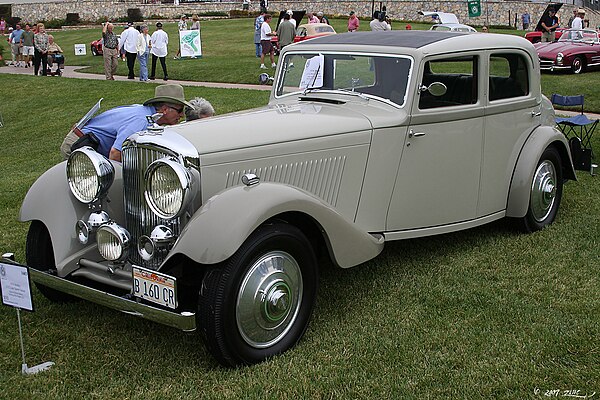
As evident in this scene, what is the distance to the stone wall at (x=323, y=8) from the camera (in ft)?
153

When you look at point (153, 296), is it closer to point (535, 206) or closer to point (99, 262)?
point (99, 262)

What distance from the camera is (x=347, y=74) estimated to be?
5309 millimetres

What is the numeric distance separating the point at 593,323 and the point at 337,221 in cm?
171

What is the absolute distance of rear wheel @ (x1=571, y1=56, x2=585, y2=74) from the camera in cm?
1761

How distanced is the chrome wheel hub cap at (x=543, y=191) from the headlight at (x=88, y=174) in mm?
3616

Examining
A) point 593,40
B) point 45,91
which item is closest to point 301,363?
point 45,91

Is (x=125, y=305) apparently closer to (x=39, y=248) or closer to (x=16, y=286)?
(x=16, y=286)

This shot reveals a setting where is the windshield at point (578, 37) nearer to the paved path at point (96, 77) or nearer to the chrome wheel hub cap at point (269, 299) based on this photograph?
the paved path at point (96, 77)

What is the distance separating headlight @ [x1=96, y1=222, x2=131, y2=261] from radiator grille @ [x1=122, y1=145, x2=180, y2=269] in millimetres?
121

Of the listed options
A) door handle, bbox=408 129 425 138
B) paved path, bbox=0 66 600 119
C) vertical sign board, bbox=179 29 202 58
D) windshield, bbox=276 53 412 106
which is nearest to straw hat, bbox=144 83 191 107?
windshield, bbox=276 53 412 106

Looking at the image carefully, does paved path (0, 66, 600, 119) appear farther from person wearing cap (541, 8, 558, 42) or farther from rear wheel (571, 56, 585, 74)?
person wearing cap (541, 8, 558, 42)

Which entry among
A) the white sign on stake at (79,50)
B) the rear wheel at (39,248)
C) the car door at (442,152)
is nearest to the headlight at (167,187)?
the rear wheel at (39,248)

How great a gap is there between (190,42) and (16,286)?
22.5 metres

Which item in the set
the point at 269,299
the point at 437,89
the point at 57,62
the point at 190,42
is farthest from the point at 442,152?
the point at 190,42
